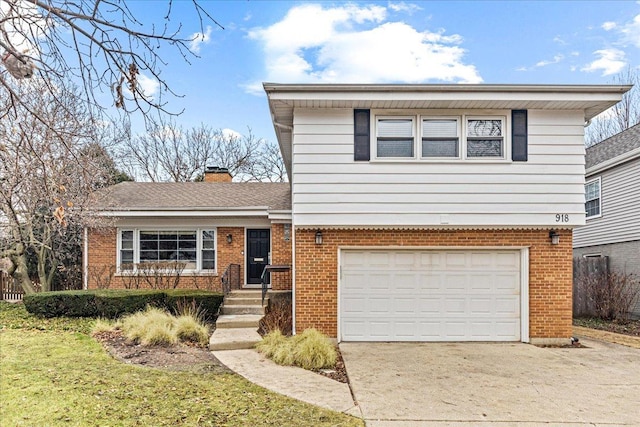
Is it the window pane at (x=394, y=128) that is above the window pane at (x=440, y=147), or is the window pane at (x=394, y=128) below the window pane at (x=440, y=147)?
above

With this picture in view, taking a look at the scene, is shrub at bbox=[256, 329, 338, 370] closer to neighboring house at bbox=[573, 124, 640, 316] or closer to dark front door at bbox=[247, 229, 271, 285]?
dark front door at bbox=[247, 229, 271, 285]

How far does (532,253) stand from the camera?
29.3 feet

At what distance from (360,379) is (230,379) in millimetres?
1882

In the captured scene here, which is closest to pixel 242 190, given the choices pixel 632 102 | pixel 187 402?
pixel 187 402

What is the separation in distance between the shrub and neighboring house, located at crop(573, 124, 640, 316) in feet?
36.0

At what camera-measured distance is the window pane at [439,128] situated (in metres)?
8.83

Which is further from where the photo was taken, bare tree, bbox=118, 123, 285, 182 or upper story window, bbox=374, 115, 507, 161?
bare tree, bbox=118, 123, 285, 182

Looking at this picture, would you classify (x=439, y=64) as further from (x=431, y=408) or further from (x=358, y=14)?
(x=431, y=408)

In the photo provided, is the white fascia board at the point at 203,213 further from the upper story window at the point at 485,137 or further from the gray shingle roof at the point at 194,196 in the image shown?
the upper story window at the point at 485,137

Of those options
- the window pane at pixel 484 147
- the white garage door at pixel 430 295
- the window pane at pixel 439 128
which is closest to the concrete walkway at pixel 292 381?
the white garage door at pixel 430 295

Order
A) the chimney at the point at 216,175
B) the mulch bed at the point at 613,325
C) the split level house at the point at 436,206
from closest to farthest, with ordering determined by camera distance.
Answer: the split level house at the point at 436,206 < the mulch bed at the point at 613,325 < the chimney at the point at 216,175

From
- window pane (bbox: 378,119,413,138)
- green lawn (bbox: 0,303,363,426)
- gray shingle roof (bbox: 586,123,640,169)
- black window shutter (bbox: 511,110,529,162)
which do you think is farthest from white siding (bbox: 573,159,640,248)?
green lawn (bbox: 0,303,363,426)

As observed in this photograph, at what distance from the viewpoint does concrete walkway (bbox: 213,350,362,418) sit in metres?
5.36

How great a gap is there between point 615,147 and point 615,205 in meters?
2.43
